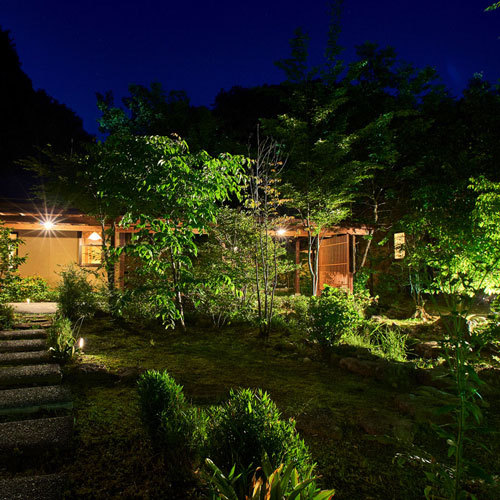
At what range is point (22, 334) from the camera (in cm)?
503

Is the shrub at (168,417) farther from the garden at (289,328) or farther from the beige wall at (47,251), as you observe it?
the beige wall at (47,251)

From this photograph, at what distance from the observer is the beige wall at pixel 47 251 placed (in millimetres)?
11758

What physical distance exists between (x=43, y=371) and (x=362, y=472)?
313cm

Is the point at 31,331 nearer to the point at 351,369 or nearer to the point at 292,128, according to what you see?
the point at 351,369

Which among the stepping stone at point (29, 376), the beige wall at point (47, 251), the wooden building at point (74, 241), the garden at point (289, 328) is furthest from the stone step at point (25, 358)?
the beige wall at point (47, 251)

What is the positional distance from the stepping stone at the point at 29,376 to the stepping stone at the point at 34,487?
164 centimetres

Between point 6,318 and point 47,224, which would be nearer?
point 6,318

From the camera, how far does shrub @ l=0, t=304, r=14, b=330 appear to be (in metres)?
5.34

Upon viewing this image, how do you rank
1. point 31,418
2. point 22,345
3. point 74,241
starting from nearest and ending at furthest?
point 31,418
point 22,345
point 74,241

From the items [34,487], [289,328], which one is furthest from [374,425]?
[289,328]

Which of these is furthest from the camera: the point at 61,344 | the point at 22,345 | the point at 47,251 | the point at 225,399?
the point at 47,251

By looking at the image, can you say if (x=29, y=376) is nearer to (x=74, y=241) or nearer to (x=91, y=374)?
(x=91, y=374)

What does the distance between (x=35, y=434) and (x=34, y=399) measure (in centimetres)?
64

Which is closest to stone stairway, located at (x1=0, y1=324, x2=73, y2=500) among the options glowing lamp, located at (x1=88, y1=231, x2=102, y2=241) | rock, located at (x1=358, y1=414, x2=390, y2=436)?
rock, located at (x1=358, y1=414, x2=390, y2=436)
